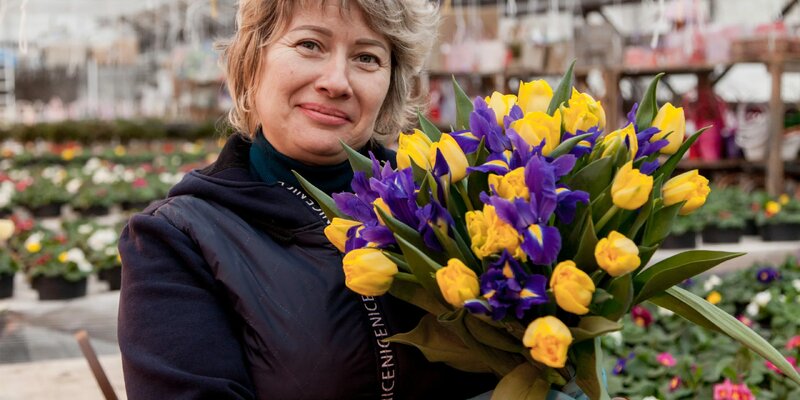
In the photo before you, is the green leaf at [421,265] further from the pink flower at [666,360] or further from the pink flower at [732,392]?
the pink flower at [666,360]

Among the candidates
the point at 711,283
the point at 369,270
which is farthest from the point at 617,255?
the point at 711,283

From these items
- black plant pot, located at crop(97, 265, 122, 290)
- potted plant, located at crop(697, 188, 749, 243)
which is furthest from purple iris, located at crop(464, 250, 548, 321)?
potted plant, located at crop(697, 188, 749, 243)

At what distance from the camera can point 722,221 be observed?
5.46 m

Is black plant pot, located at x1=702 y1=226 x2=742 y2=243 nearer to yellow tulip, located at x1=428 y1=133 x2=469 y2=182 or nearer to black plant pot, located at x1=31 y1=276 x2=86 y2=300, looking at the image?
black plant pot, located at x1=31 y1=276 x2=86 y2=300

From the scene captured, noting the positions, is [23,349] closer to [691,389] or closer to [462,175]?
[691,389]

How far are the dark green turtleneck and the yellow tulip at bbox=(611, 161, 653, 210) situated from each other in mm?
612

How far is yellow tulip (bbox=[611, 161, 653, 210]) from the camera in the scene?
1026mm

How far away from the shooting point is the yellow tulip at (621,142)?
3.58ft

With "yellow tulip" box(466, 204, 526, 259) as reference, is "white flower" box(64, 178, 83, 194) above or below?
below

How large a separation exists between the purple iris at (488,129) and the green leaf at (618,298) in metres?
0.19

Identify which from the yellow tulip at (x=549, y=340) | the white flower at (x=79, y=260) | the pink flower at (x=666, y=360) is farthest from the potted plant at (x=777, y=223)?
the yellow tulip at (x=549, y=340)

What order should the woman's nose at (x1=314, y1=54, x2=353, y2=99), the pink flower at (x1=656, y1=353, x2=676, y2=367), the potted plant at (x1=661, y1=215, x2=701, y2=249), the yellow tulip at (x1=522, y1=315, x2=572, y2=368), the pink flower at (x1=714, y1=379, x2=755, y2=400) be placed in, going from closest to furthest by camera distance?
the yellow tulip at (x1=522, y1=315, x2=572, y2=368) → the woman's nose at (x1=314, y1=54, x2=353, y2=99) → the pink flower at (x1=714, y1=379, x2=755, y2=400) → the pink flower at (x1=656, y1=353, x2=676, y2=367) → the potted plant at (x1=661, y1=215, x2=701, y2=249)

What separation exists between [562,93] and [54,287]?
3.71 m

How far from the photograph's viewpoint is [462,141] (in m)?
1.13
